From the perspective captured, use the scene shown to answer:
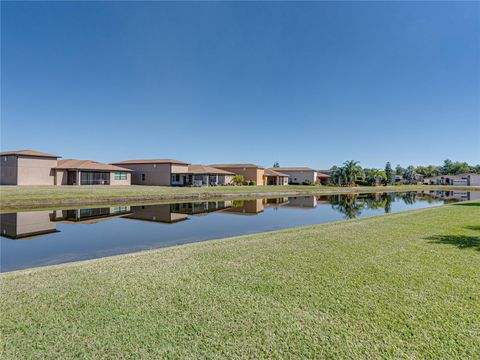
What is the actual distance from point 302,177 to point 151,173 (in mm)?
35457

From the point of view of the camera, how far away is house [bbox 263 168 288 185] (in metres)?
52.7

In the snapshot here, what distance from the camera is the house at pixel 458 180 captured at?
69.8 m

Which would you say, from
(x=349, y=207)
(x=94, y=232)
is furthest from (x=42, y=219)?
(x=349, y=207)

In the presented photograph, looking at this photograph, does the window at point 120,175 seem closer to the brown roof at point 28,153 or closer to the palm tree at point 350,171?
the brown roof at point 28,153

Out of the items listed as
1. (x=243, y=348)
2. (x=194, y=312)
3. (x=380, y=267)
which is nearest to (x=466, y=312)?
(x=380, y=267)

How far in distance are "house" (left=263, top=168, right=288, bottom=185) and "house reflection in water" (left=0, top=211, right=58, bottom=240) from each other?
137 feet

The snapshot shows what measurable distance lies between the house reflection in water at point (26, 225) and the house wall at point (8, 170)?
59.4 feet

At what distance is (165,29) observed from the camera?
19391mm

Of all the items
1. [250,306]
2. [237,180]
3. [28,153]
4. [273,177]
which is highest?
[28,153]

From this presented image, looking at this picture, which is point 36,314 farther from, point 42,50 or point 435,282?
point 42,50

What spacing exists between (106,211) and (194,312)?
1472 centimetres

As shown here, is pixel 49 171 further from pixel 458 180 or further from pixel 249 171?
pixel 458 180

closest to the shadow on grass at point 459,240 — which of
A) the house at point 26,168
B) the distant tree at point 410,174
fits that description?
the house at point 26,168

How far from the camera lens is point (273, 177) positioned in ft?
182
